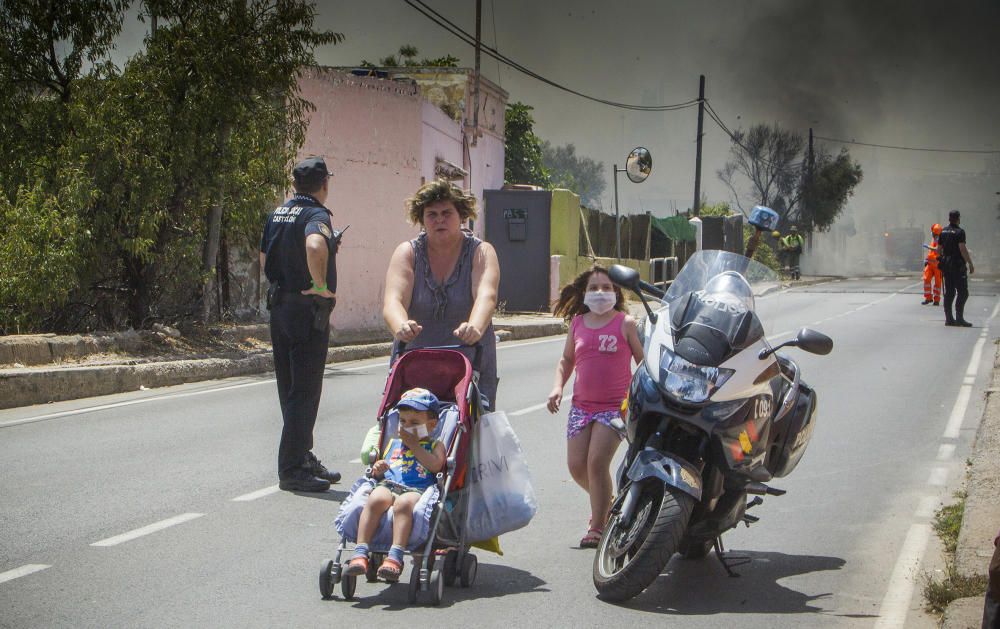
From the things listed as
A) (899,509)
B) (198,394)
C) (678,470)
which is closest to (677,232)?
(198,394)

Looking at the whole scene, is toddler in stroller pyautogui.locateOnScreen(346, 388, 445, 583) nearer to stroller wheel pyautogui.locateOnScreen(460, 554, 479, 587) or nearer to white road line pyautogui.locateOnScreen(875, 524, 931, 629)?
stroller wheel pyautogui.locateOnScreen(460, 554, 479, 587)

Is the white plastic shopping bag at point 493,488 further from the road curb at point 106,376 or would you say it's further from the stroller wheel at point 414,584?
the road curb at point 106,376

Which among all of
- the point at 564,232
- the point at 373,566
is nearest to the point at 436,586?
the point at 373,566

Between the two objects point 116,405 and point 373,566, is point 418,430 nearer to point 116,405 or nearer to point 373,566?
point 373,566

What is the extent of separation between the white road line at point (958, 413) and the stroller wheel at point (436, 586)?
6601 millimetres

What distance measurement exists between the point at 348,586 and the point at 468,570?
2.03 ft

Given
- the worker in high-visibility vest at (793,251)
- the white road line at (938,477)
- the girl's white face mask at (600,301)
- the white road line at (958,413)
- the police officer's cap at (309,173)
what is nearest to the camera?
the girl's white face mask at (600,301)

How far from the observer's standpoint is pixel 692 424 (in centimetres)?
531

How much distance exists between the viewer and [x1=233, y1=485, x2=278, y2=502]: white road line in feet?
25.0

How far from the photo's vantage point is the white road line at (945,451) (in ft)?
31.0

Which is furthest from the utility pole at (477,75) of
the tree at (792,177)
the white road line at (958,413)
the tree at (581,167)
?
the tree at (581,167)

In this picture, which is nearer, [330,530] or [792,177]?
[330,530]

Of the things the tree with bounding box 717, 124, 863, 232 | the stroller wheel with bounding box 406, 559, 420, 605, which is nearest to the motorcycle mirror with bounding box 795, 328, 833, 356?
the stroller wheel with bounding box 406, 559, 420, 605

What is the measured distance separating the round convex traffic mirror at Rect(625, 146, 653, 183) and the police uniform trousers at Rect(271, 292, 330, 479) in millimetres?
13202
